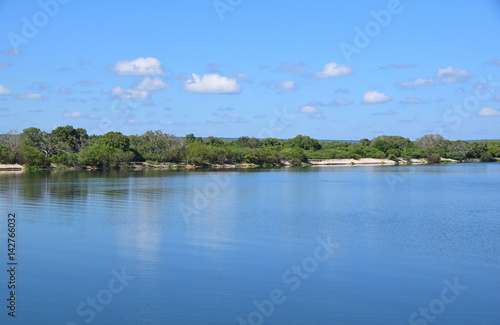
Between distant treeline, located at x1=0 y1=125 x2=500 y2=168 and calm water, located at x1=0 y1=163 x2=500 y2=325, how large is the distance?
48.1 meters

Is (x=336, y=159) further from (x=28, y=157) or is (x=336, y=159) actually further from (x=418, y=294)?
(x=418, y=294)

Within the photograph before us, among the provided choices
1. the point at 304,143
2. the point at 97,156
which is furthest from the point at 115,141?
the point at 304,143

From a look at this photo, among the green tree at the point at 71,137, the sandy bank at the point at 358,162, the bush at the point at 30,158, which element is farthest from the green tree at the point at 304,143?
the bush at the point at 30,158

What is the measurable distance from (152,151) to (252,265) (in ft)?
251

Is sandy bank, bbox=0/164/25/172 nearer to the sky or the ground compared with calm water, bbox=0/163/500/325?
nearer to the sky

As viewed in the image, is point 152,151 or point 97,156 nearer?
point 97,156

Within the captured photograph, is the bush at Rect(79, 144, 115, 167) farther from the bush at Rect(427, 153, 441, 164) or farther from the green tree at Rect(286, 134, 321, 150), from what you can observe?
the bush at Rect(427, 153, 441, 164)

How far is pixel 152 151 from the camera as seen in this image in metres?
90.2

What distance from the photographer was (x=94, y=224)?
23578mm

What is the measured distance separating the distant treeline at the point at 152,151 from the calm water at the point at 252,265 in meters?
48.1

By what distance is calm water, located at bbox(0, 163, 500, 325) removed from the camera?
12266mm

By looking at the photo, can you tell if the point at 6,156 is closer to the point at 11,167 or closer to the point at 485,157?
the point at 11,167

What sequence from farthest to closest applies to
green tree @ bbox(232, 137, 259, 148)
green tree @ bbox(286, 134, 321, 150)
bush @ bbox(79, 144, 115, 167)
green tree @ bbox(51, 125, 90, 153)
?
green tree @ bbox(286, 134, 321, 150), green tree @ bbox(232, 137, 259, 148), green tree @ bbox(51, 125, 90, 153), bush @ bbox(79, 144, 115, 167)

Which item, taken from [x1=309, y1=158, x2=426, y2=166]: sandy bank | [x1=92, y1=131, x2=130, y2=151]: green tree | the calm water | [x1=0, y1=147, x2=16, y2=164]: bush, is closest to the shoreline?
[x1=309, y1=158, x2=426, y2=166]: sandy bank
